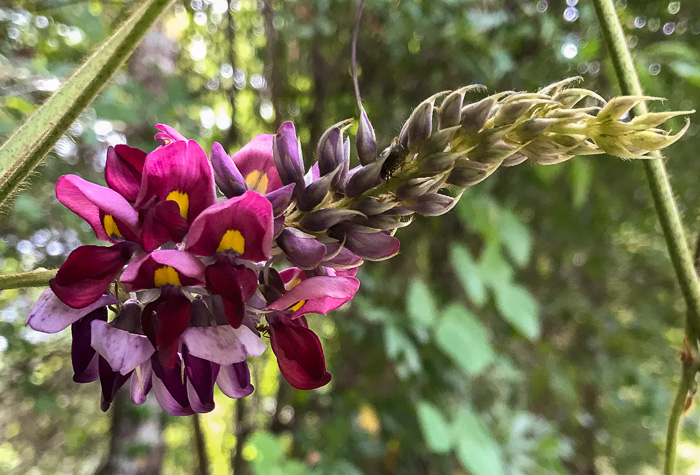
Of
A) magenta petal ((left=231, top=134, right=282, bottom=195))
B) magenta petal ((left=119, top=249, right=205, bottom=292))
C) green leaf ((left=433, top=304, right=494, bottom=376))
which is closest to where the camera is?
magenta petal ((left=119, top=249, right=205, bottom=292))

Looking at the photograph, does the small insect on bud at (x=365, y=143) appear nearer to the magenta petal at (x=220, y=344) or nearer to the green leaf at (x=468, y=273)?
the magenta petal at (x=220, y=344)

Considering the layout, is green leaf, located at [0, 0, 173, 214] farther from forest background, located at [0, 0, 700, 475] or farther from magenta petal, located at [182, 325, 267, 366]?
forest background, located at [0, 0, 700, 475]

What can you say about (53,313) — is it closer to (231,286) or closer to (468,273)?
(231,286)

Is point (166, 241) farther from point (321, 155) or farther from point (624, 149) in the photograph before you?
point (624, 149)

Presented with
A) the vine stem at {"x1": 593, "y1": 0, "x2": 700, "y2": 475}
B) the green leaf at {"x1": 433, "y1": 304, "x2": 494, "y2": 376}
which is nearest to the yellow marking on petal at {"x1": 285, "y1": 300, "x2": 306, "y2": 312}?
the vine stem at {"x1": 593, "y1": 0, "x2": 700, "y2": 475}

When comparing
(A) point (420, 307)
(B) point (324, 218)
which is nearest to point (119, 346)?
(B) point (324, 218)

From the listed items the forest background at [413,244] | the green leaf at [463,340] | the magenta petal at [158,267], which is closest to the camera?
the magenta petal at [158,267]

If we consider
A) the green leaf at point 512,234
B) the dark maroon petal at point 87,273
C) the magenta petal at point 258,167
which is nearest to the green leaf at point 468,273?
the green leaf at point 512,234
